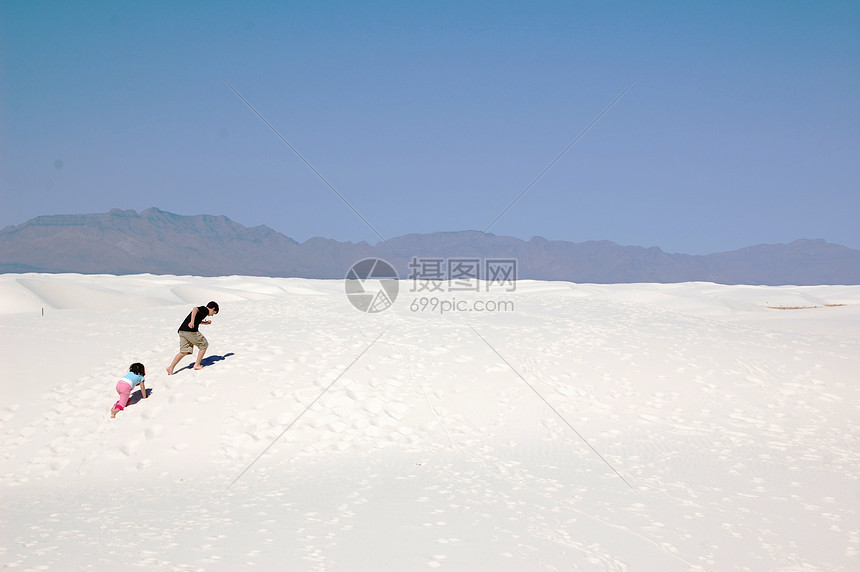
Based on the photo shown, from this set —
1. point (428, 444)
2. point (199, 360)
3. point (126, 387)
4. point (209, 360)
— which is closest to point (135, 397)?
point (126, 387)

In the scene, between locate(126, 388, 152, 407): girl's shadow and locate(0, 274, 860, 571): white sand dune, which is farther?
locate(126, 388, 152, 407): girl's shadow

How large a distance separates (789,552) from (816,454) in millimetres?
4226

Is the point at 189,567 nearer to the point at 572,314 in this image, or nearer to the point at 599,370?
the point at 599,370

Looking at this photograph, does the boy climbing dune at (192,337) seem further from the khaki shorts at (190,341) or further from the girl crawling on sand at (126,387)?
the girl crawling on sand at (126,387)

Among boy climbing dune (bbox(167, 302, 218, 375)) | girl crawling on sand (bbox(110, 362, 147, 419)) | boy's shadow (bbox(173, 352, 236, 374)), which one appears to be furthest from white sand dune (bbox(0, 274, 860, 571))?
boy climbing dune (bbox(167, 302, 218, 375))

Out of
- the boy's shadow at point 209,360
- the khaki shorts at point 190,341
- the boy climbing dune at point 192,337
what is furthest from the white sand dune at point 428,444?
the khaki shorts at point 190,341

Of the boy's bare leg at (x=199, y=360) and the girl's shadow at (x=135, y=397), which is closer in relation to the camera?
the girl's shadow at (x=135, y=397)

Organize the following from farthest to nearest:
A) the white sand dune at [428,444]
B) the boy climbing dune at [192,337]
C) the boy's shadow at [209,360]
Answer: the boy's shadow at [209,360], the boy climbing dune at [192,337], the white sand dune at [428,444]

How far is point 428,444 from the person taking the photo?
10.2 m

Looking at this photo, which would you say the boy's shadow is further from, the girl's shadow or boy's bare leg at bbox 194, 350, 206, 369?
the girl's shadow

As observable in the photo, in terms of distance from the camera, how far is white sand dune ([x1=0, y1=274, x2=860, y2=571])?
6355 millimetres

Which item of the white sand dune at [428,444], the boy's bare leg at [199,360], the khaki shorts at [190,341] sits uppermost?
the khaki shorts at [190,341]

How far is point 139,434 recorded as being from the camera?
33.5ft

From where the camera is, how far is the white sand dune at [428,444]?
20.9 ft
